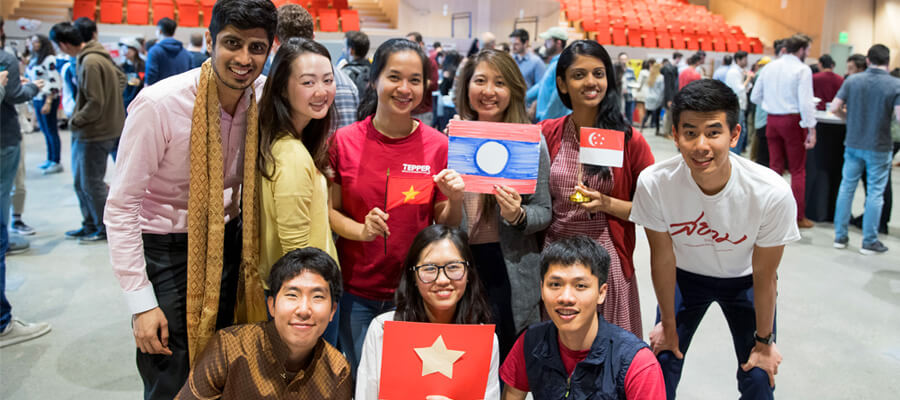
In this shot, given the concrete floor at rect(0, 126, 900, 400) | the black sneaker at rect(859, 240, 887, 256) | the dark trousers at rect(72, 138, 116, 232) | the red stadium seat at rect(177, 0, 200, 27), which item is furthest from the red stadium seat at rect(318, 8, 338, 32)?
the black sneaker at rect(859, 240, 887, 256)

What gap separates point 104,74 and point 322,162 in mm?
3651

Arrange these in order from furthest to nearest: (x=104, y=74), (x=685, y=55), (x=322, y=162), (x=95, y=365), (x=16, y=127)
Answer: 1. (x=685, y=55)
2. (x=104, y=74)
3. (x=16, y=127)
4. (x=95, y=365)
5. (x=322, y=162)

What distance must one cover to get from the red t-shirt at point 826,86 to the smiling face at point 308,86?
23.1 ft

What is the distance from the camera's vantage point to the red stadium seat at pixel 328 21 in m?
13.2

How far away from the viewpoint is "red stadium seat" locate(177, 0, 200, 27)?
486 inches

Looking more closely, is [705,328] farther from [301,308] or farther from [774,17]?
[774,17]

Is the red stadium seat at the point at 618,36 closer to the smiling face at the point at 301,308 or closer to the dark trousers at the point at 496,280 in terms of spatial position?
the dark trousers at the point at 496,280

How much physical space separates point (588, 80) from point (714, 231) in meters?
0.64

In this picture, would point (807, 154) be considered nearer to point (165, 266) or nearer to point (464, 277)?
point (464, 277)

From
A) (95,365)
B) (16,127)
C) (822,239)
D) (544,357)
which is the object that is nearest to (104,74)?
(16,127)

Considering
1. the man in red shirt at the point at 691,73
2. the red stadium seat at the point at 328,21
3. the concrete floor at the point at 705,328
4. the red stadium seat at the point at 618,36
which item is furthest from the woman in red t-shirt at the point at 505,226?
the red stadium seat at the point at 618,36

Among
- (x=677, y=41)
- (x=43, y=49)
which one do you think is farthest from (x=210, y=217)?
(x=677, y=41)

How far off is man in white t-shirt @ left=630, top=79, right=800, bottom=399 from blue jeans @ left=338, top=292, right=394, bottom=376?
903mm

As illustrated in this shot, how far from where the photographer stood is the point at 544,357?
177 centimetres
